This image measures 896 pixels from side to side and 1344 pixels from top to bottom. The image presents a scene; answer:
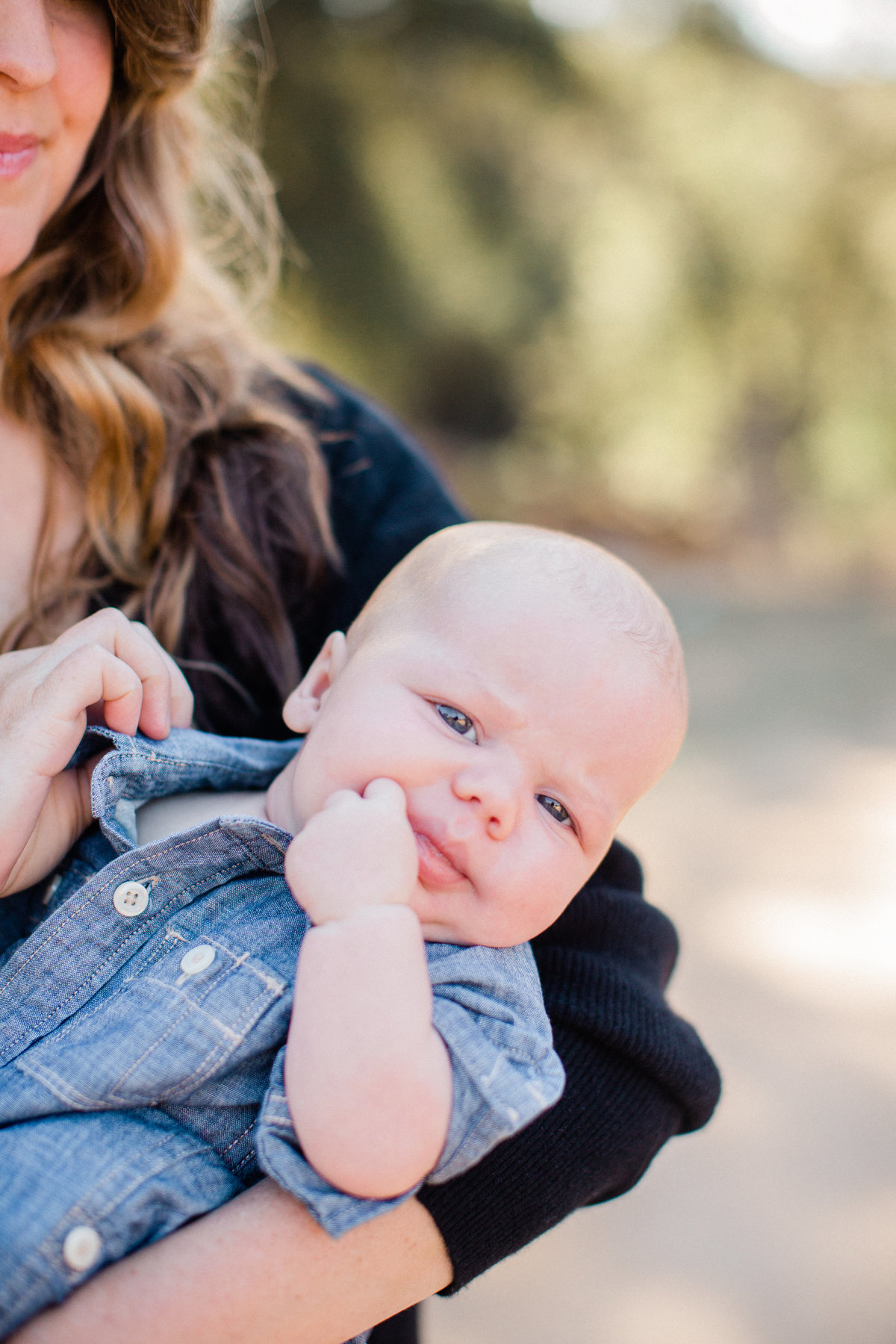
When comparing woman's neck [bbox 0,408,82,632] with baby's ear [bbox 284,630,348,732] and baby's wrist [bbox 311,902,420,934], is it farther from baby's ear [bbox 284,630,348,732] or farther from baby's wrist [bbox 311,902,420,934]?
baby's wrist [bbox 311,902,420,934]

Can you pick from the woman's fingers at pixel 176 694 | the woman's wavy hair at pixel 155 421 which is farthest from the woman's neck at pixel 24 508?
the woman's fingers at pixel 176 694

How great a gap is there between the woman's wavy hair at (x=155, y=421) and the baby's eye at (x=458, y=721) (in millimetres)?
428

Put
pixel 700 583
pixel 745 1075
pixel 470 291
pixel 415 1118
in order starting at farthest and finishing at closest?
pixel 470 291
pixel 700 583
pixel 745 1075
pixel 415 1118

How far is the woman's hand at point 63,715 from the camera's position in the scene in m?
1.14

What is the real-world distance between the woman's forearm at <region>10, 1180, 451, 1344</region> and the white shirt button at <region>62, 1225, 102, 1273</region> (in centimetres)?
2

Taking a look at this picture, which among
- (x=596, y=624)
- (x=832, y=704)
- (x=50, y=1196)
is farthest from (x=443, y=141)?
(x=50, y=1196)

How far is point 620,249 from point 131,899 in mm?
8257

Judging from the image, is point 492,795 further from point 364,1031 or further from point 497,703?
point 364,1031

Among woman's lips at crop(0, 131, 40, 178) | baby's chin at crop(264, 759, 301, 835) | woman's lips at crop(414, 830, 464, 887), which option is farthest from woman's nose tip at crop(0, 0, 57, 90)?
woman's lips at crop(414, 830, 464, 887)

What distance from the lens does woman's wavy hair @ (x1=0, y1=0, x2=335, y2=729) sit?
1513 mm

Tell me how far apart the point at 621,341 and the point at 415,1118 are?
876 cm

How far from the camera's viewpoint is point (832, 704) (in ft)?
17.8

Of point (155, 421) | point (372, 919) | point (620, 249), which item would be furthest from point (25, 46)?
point (620, 249)

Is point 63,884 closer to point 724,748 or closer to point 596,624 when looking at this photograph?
point 596,624
